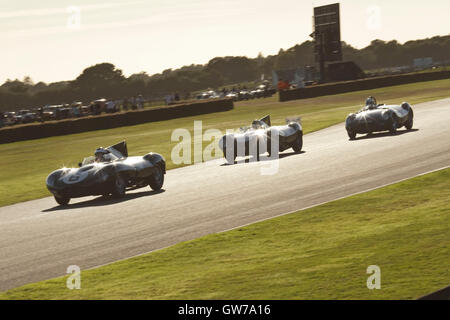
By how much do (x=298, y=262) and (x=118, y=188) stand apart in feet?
23.7

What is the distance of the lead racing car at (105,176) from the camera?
14.2 meters

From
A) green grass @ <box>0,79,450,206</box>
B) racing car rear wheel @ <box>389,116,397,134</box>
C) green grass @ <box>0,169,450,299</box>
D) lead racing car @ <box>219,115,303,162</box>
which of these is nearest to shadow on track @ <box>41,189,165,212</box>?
green grass @ <box>0,79,450,206</box>

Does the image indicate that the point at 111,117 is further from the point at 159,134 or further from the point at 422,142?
the point at 422,142

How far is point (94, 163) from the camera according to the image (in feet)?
48.5

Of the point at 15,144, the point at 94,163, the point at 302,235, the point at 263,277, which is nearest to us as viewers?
the point at 263,277

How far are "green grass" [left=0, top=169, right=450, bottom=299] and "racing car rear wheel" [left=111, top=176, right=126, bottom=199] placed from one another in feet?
15.4

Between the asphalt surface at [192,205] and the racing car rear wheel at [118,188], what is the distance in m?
0.22

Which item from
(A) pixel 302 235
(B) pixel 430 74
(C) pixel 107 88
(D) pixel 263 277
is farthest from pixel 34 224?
(C) pixel 107 88

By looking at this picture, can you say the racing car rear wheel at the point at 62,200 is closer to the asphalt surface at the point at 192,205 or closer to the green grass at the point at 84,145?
the asphalt surface at the point at 192,205

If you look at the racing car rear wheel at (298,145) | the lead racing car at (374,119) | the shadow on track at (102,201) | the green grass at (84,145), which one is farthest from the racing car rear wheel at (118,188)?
the lead racing car at (374,119)

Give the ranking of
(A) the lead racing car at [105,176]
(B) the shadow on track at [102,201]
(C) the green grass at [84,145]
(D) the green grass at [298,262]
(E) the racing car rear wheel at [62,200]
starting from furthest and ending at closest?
(C) the green grass at [84,145]
(E) the racing car rear wheel at [62,200]
(B) the shadow on track at [102,201]
(A) the lead racing car at [105,176]
(D) the green grass at [298,262]

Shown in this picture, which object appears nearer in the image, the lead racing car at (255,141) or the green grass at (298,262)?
the green grass at (298,262)

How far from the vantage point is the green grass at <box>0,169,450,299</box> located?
7.08 meters
